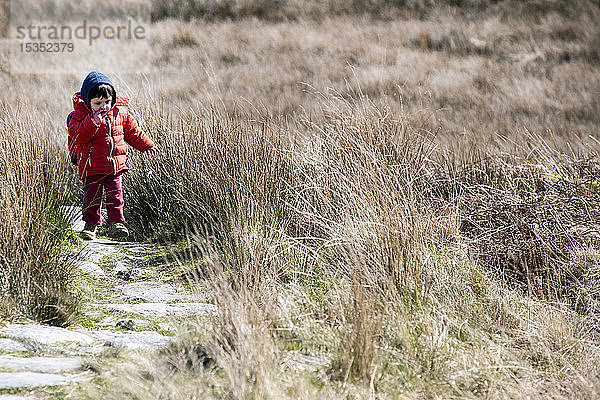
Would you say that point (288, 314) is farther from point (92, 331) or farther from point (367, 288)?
point (92, 331)

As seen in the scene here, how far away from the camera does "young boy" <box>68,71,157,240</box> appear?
411 centimetres

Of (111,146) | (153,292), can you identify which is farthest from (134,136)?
(153,292)

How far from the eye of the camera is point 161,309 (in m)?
3.09

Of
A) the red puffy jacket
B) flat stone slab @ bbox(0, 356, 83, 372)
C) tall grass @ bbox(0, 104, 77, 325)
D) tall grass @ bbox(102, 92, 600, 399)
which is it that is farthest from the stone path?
the red puffy jacket

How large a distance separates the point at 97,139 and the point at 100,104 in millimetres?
229

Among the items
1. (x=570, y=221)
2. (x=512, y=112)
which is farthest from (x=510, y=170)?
(x=512, y=112)

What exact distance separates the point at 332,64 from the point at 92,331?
32.7 ft

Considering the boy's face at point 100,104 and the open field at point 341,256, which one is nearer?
the open field at point 341,256

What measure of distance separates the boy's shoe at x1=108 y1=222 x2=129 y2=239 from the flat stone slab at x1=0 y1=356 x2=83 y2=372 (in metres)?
1.85

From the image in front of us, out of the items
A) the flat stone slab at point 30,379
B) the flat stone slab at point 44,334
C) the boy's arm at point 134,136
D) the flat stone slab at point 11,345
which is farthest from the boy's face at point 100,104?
the flat stone slab at point 30,379

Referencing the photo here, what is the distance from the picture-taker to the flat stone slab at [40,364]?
2283 millimetres

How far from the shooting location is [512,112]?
939 cm

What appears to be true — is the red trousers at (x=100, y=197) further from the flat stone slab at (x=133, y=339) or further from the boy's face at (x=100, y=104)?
the flat stone slab at (x=133, y=339)

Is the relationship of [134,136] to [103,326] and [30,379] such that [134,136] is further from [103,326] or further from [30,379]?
[30,379]
